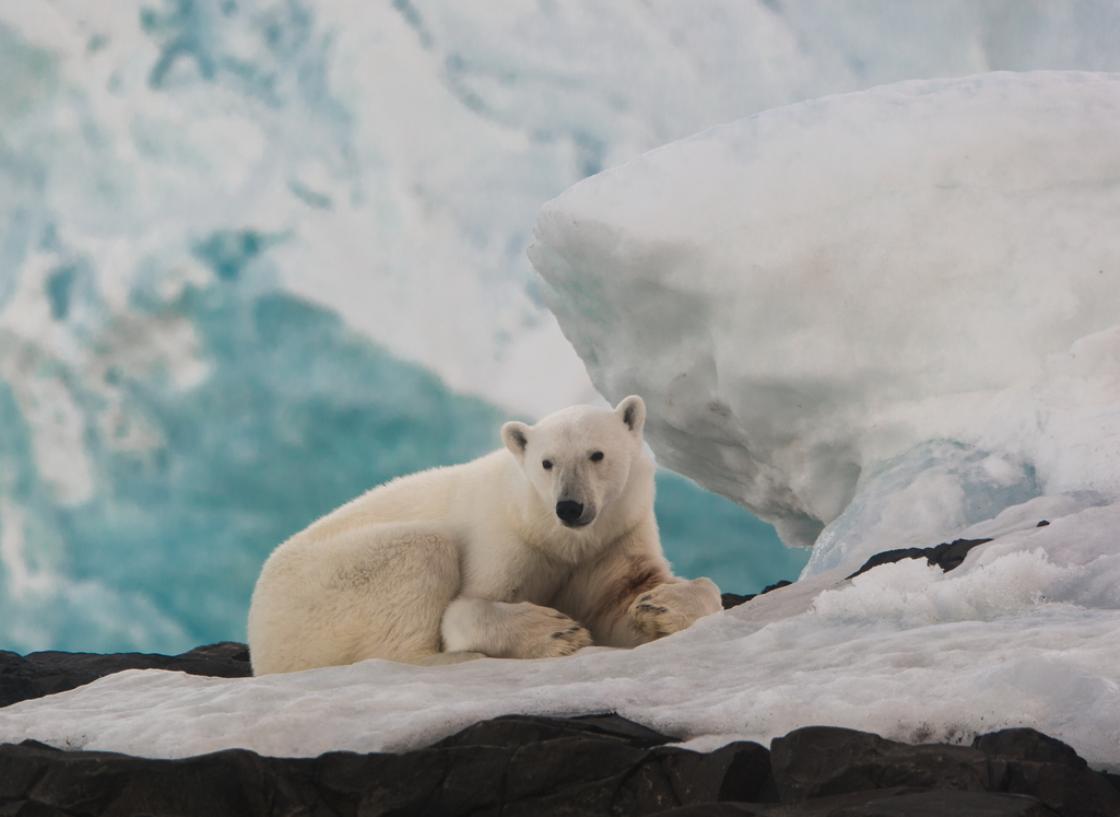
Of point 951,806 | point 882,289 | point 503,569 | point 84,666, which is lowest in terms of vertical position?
point 951,806

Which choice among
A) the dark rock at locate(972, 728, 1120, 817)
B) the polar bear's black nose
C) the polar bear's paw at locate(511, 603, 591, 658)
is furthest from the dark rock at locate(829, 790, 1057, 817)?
the polar bear's black nose

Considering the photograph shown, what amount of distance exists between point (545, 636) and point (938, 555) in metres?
1.64

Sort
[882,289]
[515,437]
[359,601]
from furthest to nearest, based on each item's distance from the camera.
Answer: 1. [882,289]
2. [515,437]
3. [359,601]

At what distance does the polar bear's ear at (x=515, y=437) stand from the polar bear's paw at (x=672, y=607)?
0.89 metres

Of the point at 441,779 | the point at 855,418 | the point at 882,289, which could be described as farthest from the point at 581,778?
the point at 882,289

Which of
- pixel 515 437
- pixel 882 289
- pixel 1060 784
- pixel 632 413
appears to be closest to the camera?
pixel 1060 784

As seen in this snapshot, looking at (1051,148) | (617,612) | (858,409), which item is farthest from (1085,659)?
(1051,148)

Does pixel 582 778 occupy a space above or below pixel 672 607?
below

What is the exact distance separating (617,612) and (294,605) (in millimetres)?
1432

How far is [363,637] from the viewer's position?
5184mm

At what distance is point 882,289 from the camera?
7.36 metres

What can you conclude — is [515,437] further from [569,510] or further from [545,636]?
[545,636]

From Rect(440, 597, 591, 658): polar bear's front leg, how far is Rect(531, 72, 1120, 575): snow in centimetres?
160

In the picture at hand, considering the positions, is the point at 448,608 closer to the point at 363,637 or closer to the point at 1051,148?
the point at 363,637
